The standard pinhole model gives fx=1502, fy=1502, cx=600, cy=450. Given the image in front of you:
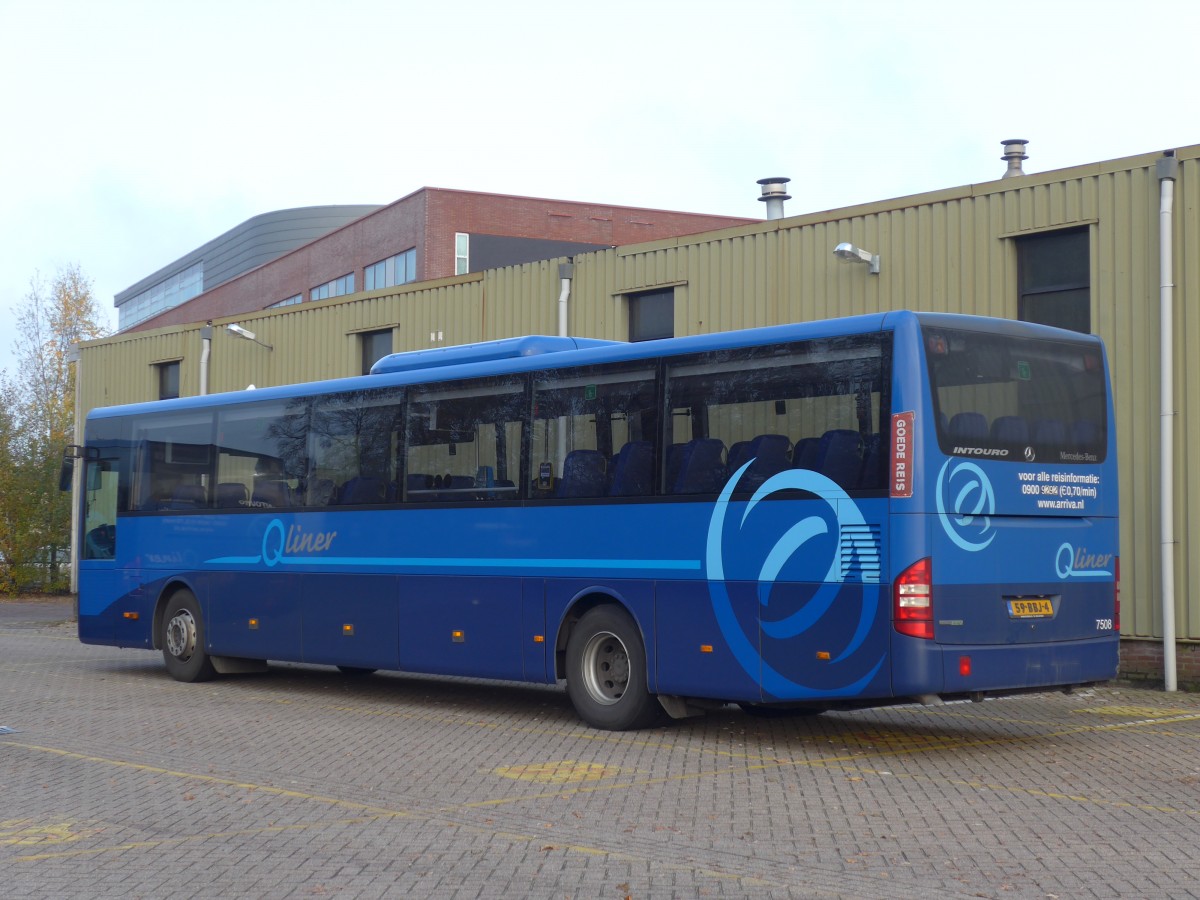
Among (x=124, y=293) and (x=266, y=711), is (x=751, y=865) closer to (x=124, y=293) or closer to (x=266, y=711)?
(x=266, y=711)

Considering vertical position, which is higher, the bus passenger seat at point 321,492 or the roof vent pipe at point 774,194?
the roof vent pipe at point 774,194

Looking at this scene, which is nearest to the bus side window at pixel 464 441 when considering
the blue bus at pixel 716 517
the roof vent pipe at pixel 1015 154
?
the blue bus at pixel 716 517

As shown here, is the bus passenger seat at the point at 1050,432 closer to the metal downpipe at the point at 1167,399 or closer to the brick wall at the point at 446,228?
the metal downpipe at the point at 1167,399

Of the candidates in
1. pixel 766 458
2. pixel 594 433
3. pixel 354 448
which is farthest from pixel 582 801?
pixel 354 448

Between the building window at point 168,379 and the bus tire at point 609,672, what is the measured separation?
2256 centimetres

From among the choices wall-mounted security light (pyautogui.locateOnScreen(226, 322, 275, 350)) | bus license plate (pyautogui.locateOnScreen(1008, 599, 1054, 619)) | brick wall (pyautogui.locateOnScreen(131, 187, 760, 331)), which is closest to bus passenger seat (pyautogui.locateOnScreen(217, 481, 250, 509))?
bus license plate (pyautogui.locateOnScreen(1008, 599, 1054, 619))

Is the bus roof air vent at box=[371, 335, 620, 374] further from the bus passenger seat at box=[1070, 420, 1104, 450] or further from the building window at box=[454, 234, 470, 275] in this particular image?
the building window at box=[454, 234, 470, 275]

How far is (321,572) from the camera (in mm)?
15367

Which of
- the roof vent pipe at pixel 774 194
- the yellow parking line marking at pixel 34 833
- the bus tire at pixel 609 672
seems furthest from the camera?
the roof vent pipe at pixel 774 194

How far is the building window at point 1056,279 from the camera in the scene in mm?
17359

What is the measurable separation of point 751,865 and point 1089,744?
554 centimetres

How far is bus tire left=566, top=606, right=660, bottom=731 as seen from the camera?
1217 cm

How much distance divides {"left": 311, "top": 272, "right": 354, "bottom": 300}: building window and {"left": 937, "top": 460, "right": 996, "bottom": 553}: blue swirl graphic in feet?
151

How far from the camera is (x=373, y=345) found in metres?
28.0
